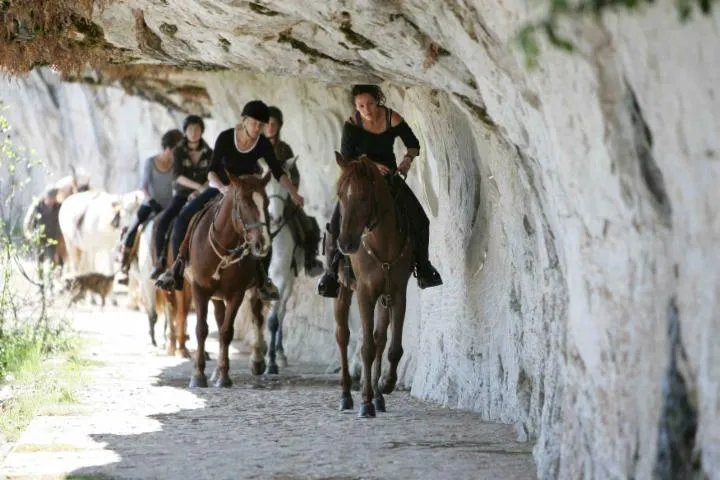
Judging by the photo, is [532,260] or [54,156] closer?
[532,260]

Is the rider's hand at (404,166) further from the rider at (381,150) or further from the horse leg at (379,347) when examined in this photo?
the horse leg at (379,347)

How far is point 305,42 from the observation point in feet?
39.3

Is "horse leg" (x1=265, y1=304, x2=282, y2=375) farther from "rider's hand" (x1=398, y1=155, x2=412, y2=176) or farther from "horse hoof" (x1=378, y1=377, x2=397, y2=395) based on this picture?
"rider's hand" (x1=398, y1=155, x2=412, y2=176)

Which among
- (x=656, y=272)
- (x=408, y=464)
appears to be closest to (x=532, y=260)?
(x=408, y=464)

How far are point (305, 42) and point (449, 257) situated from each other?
8.56 feet

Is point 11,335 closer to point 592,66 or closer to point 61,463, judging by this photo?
Answer: point 61,463

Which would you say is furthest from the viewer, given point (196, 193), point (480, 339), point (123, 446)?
point (196, 193)

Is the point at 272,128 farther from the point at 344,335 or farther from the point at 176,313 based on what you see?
the point at 344,335

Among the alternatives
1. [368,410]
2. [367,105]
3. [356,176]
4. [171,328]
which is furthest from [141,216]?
[356,176]

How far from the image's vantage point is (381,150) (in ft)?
41.9

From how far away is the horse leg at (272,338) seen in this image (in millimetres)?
17167

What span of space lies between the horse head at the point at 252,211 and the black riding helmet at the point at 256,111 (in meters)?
0.70

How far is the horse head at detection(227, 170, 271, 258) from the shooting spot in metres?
14.2

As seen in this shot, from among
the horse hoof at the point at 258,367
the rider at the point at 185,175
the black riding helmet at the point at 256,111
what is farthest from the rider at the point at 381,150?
the rider at the point at 185,175
